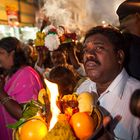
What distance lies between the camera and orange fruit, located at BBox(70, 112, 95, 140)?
1.51 meters

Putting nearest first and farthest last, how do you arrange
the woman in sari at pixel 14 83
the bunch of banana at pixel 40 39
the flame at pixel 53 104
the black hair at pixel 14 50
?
the flame at pixel 53 104
the woman in sari at pixel 14 83
the black hair at pixel 14 50
the bunch of banana at pixel 40 39

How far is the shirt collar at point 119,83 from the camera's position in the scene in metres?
2.00

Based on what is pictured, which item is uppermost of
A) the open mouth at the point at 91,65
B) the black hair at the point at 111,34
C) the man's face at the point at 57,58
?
the black hair at the point at 111,34

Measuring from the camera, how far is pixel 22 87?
2.90m

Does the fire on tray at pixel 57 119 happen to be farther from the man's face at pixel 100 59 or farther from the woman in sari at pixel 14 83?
the woman in sari at pixel 14 83

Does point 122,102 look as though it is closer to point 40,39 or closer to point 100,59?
point 100,59

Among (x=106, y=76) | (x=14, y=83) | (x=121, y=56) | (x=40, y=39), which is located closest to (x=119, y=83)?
(x=106, y=76)

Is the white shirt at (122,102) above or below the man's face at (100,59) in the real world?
below

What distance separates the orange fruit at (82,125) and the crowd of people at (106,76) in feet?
0.24

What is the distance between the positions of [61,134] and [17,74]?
1.64m

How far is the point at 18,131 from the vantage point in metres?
1.62

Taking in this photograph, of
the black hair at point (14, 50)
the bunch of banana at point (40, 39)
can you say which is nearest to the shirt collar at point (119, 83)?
the black hair at point (14, 50)

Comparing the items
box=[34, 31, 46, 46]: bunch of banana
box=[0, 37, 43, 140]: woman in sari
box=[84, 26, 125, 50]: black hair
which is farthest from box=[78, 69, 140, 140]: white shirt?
box=[34, 31, 46, 46]: bunch of banana

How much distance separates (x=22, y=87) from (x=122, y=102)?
120cm
